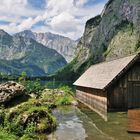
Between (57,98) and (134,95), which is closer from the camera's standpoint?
(134,95)

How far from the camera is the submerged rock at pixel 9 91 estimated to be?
3284cm

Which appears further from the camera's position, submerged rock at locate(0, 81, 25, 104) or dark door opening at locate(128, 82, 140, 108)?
dark door opening at locate(128, 82, 140, 108)

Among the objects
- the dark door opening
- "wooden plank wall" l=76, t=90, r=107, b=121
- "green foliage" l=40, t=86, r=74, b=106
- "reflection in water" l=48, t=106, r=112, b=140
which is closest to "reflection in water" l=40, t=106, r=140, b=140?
"reflection in water" l=48, t=106, r=112, b=140

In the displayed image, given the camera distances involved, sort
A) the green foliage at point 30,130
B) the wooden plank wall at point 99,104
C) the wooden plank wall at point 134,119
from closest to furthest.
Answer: the green foliage at point 30,130
the wooden plank wall at point 134,119
the wooden plank wall at point 99,104

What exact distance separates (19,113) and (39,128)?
3.31 meters

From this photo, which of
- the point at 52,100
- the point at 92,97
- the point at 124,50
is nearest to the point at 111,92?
the point at 92,97

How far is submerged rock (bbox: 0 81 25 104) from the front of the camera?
32.8 meters

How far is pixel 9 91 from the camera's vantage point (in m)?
33.8

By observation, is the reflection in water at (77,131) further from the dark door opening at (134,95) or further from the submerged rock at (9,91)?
the dark door opening at (134,95)

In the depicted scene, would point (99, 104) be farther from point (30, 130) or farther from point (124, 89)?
point (30, 130)

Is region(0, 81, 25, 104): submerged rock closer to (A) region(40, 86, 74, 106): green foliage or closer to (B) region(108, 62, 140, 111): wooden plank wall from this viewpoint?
(B) region(108, 62, 140, 111): wooden plank wall

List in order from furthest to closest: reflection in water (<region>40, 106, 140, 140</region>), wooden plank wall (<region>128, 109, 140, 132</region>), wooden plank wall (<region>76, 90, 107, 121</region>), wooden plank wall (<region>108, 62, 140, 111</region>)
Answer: wooden plank wall (<region>108, 62, 140, 111</region>), wooden plank wall (<region>76, 90, 107, 121</region>), reflection in water (<region>40, 106, 140, 140</region>), wooden plank wall (<region>128, 109, 140, 132</region>)

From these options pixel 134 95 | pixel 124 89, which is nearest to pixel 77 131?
pixel 124 89

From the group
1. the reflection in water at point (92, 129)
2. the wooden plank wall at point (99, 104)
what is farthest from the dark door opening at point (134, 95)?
the wooden plank wall at point (99, 104)
